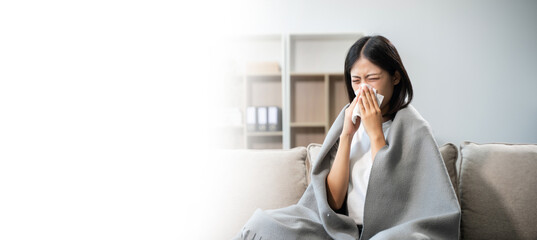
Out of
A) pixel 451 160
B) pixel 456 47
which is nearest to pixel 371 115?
pixel 451 160

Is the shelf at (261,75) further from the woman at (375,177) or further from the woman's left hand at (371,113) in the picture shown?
the woman's left hand at (371,113)

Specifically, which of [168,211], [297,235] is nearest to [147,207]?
[168,211]

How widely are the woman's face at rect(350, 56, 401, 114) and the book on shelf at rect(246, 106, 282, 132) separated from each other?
2076mm

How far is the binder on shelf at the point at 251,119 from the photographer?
3.29 meters

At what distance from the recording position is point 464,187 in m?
1.41

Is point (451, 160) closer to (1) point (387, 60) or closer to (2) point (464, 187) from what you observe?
(2) point (464, 187)

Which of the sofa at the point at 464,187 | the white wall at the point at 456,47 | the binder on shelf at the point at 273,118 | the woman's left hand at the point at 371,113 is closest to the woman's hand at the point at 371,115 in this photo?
the woman's left hand at the point at 371,113

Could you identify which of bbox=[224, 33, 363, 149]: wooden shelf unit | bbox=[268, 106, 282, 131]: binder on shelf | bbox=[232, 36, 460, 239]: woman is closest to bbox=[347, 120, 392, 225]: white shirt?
bbox=[232, 36, 460, 239]: woman

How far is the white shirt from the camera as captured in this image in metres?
1.19

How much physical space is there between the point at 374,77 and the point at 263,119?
2.16m

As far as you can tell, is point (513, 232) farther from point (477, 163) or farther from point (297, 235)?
point (297, 235)

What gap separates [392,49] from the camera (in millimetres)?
1219

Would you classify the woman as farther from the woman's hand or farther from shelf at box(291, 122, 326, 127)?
shelf at box(291, 122, 326, 127)

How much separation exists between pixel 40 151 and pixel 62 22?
90 cm
